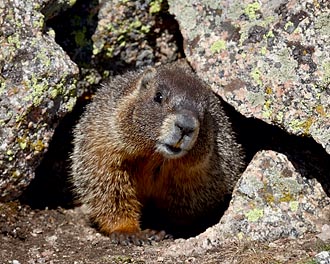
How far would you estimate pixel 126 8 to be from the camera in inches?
281

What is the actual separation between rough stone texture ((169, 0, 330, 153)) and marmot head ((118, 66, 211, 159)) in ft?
1.13

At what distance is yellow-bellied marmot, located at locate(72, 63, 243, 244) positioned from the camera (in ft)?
19.5

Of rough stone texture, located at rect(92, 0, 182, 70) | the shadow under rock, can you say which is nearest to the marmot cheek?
the shadow under rock

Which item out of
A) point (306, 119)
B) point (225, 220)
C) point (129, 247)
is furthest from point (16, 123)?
point (306, 119)

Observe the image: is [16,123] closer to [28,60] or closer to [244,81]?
[28,60]

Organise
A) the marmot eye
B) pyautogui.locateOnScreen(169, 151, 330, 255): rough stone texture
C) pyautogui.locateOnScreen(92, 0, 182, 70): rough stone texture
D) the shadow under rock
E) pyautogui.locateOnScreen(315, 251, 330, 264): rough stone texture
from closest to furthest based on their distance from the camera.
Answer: pyautogui.locateOnScreen(315, 251, 330, 264): rough stone texture → the marmot eye → pyautogui.locateOnScreen(169, 151, 330, 255): rough stone texture → the shadow under rock → pyautogui.locateOnScreen(92, 0, 182, 70): rough stone texture

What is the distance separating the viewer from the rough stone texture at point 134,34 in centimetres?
713

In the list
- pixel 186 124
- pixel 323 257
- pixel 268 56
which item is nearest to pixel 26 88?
pixel 186 124

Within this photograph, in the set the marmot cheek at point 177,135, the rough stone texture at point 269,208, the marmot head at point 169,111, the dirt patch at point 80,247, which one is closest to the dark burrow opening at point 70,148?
the rough stone texture at point 269,208

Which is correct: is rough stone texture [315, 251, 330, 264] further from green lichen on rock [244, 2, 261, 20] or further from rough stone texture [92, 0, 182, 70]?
rough stone texture [92, 0, 182, 70]

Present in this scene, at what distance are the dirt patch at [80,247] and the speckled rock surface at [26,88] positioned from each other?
359mm

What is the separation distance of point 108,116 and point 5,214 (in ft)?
3.95

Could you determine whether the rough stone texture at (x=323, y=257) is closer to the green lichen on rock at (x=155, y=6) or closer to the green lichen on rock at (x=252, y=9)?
the green lichen on rock at (x=252, y=9)

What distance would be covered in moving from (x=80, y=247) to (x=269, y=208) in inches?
62.1
